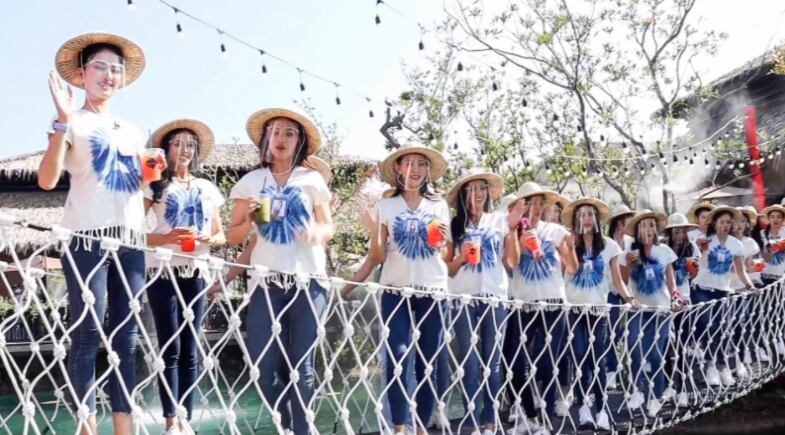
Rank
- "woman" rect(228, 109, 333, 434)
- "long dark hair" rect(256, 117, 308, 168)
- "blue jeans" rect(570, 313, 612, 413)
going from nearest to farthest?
"woman" rect(228, 109, 333, 434)
"long dark hair" rect(256, 117, 308, 168)
"blue jeans" rect(570, 313, 612, 413)

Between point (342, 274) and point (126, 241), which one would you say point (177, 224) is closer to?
point (126, 241)

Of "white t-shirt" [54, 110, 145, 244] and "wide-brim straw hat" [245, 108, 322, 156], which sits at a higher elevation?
"wide-brim straw hat" [245, 108, 322, 156]

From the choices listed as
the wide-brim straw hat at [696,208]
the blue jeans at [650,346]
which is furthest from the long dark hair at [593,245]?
the wide-brim straw hat at [696,208]

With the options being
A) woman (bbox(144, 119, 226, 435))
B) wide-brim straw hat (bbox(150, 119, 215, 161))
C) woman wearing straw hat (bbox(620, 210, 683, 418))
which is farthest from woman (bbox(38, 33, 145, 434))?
woman wearing straw hat (bbox(620, 210, 683, 418))

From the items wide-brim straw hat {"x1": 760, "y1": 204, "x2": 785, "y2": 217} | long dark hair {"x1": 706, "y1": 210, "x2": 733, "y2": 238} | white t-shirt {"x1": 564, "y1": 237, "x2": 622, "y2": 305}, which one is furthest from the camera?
wide-brim straw hat {"x1": 760, "y1": 204, "x2": 785, "y2": 217}

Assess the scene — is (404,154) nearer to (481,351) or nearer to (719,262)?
(481,351)

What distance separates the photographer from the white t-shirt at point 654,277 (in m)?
4.19

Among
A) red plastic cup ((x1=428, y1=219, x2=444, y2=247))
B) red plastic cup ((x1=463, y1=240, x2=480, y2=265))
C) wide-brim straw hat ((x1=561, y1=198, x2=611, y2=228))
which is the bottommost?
red plastic cup ((x1=463, y1=240, x2=480, y2=265))

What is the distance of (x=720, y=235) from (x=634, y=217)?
102 centimetres

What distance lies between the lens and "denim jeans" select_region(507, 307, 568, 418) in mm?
3496

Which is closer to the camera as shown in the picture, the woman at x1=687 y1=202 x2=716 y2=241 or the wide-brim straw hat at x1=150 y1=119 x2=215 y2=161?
the wide-brim straw hat at x1=150 y1=119 x2=215 y2=161

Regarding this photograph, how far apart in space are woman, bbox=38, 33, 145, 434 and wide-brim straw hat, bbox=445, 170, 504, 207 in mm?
1413

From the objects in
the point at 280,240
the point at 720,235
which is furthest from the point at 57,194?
the point at 280,240

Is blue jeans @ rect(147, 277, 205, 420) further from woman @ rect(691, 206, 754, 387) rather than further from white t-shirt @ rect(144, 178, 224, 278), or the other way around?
woman @ rect(691, 206, 754, 387)
